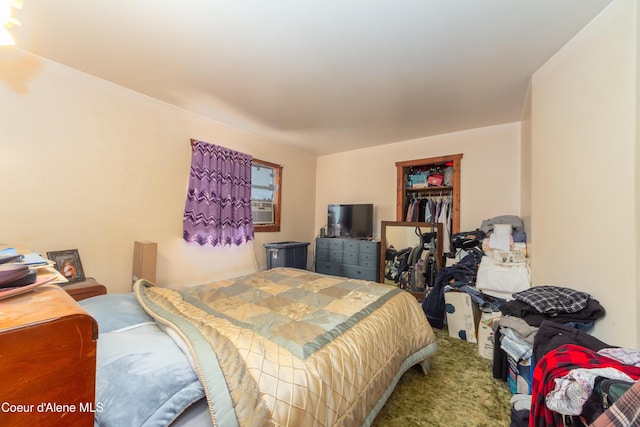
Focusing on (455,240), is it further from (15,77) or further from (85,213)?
(15,77)

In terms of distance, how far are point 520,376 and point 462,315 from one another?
0.91 meters

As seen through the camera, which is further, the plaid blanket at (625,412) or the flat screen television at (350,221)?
the flat screen television at (350,221)

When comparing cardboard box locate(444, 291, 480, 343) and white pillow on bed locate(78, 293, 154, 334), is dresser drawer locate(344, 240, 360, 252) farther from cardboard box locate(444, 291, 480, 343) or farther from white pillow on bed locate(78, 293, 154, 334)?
white pillow on bed locate(78, 293, 154, 334)

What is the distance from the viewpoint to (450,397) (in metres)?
1.66

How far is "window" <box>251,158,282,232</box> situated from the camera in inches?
151

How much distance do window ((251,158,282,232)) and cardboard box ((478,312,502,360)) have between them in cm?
300

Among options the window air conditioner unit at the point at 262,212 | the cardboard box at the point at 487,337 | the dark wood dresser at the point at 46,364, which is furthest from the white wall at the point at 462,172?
the dark wood dresser at the point at 46,364

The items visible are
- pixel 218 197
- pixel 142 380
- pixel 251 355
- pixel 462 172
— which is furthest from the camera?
pixel 462 172

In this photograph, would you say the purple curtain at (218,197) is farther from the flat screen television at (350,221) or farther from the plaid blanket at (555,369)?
the plaid blanket at (555,369)

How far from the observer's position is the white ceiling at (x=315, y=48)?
146 cm

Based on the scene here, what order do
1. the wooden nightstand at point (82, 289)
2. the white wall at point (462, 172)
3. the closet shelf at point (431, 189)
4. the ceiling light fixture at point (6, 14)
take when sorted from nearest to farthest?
the ceiling light fixture at point (6, 14) < the wooden nightstand at point (82, 289) < the white wall at point (462, 172) < the closet shelf at point (431, 189)

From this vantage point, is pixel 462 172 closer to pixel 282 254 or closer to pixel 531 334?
pixel 531 334

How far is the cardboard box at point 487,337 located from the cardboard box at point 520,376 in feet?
1.29

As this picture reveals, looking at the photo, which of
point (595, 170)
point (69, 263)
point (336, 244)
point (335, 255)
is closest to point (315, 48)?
point (595, 170)
